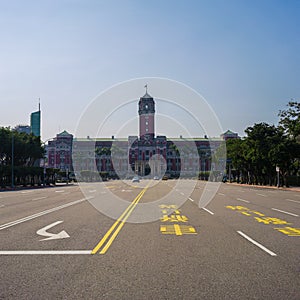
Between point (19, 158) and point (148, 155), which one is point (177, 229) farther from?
point (148, 155)

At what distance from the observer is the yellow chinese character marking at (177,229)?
13.4 meters

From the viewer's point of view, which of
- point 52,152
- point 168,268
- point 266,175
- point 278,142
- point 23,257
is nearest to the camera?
point 168,268

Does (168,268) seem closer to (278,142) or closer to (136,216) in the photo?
(136,216)

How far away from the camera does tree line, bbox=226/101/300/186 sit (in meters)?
59.0

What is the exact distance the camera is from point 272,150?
59.7 m

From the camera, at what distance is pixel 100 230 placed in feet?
45.4

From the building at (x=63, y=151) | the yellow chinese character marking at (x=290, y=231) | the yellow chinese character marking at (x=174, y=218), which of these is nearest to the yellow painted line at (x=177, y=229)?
the yellow chinese character marking at (x=174, y=218)

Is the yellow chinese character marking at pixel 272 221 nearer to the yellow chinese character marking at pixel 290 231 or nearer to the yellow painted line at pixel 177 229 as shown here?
the yellow chinese character marking at pixel 290 231

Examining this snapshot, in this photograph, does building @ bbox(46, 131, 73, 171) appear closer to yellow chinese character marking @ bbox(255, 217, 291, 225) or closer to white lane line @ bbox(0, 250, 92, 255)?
yellow chinese character marking @ bbox(255, 217, 291, 225)

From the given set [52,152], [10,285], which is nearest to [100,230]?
[10,285]

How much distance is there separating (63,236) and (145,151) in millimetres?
142360

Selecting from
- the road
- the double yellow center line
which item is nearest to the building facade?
the double yellow center line

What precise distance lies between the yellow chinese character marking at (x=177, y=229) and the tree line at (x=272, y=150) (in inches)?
1807

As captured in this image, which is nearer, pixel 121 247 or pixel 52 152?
pixel 121 247
